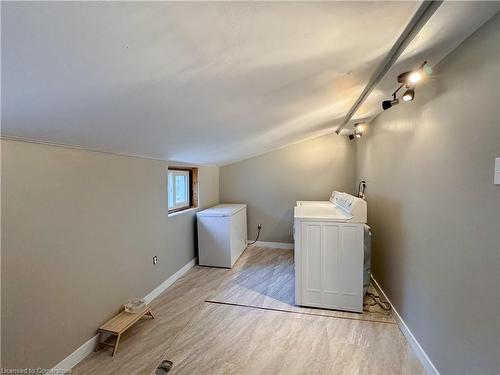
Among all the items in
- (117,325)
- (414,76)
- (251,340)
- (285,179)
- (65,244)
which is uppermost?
(414,76)

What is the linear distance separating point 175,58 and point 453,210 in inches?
68.4

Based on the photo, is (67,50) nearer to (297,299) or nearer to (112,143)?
(112,143)

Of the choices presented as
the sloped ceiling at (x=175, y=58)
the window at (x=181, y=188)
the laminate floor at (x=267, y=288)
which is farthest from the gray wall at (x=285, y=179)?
the sloped ceiling at (x=175, y=58)

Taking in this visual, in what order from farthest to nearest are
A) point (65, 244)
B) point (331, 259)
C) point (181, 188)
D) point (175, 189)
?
point (181, 188) < point (175, 189) < point (331, 259) < point (65, 244)

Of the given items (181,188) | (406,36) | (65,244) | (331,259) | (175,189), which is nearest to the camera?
(406,36)

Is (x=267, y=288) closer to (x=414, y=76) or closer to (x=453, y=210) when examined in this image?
(x=453, y=210)

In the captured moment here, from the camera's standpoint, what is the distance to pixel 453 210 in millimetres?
1487

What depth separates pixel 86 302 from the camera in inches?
76.0

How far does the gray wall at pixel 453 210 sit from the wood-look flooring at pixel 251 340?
36cm

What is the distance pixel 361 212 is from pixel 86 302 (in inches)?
100

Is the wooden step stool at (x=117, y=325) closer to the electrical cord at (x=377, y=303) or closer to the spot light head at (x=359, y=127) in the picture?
the electrical cord at (x=377, y=303)

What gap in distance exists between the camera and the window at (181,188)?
350 cm

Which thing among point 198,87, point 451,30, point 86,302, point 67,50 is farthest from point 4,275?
point 451,30

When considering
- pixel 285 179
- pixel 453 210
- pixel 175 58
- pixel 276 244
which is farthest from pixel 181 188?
pixel 453 210
